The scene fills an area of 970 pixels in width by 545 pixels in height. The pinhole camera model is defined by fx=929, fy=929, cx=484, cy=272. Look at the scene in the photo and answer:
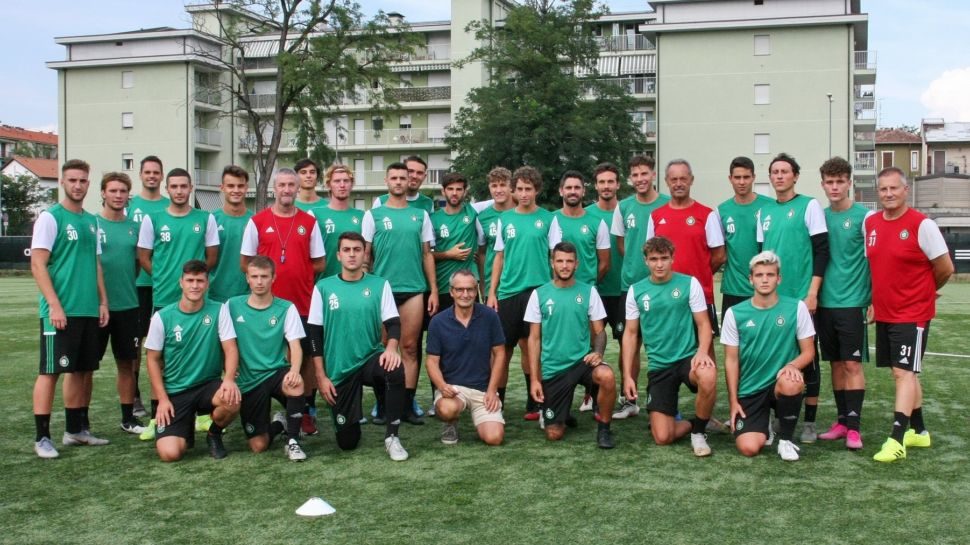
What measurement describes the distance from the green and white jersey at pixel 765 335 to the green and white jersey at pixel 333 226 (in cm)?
304

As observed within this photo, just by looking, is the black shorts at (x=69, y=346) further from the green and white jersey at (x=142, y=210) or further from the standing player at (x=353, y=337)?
the standing player at (x=353, y=337)

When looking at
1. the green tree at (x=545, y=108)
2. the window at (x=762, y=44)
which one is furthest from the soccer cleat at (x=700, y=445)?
the window at (x=762, y=44)

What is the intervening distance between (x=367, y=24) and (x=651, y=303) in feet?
99.2

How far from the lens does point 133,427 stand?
6.94 m

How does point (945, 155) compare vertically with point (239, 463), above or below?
above

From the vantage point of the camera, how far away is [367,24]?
113 feet

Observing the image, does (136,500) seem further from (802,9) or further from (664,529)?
(802,9)

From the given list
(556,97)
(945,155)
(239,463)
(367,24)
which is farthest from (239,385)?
(945,155)

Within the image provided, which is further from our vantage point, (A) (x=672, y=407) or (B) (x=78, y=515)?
(A) (x=672, y=407)

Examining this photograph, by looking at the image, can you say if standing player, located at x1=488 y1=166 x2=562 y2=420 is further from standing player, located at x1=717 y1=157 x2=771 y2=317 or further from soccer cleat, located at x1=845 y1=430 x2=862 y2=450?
soccer cleat, located at x1=845 y1=430 x2=862 y2=450

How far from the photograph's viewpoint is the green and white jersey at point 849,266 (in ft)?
20.8

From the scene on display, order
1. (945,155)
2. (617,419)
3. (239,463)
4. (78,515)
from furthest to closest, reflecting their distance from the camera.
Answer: (945,155) < (617,419) < (239,463) < (78,515)

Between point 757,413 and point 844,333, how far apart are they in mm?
888

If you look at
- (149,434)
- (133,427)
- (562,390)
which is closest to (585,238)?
(562,390)
